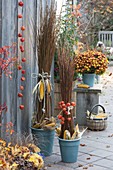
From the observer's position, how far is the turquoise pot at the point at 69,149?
157 inches

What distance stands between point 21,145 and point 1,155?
0.40 metres

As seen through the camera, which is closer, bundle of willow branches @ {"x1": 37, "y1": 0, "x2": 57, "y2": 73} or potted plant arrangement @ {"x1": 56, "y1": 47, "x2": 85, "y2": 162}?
potted plant arrangement @ {"x1": 56, "y1": 47, "x2": 85, "y2": 162}

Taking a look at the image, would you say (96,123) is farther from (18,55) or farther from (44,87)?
(18,55)

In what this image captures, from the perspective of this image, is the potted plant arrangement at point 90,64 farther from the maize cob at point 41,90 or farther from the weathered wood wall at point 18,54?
the maize cob at point 41,90

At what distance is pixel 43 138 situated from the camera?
4145mm

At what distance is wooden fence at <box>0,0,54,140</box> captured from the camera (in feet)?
11.8

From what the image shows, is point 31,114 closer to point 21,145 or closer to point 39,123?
point 39,123

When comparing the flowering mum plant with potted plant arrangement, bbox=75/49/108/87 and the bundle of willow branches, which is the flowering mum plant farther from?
the bundle of willow branches

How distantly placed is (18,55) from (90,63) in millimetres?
1858

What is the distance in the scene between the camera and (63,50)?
13.1 feet

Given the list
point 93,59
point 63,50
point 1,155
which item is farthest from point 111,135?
point 1,155

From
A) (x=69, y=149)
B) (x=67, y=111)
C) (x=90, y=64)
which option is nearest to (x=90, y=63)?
(x=90, y=64)

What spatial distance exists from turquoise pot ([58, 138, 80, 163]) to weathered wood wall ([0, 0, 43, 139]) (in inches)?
19.7

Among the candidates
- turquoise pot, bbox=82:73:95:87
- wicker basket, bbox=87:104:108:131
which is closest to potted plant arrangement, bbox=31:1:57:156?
wicker basket, bbox=87:104:108:131
